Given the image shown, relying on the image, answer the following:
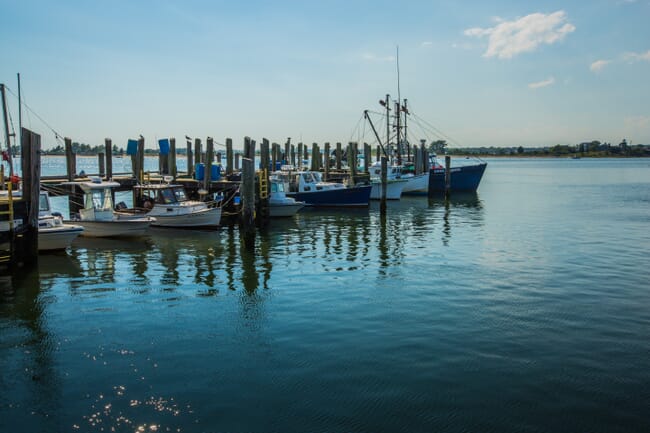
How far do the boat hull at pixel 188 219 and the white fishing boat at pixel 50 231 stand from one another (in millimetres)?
6168

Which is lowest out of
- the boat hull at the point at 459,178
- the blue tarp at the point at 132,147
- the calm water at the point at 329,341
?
the calm water at the point at 329,341

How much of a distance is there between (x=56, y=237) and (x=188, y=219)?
7.48 metres

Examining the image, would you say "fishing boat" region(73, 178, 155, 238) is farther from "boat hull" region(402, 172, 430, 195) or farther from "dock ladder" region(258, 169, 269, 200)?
"boat hull" region(402, 172, 430, 195)

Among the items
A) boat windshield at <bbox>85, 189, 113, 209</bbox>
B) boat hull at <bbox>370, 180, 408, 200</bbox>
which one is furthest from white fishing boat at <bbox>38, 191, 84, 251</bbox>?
boat hull at <bbox>370, 180, 408, 200</bbox>

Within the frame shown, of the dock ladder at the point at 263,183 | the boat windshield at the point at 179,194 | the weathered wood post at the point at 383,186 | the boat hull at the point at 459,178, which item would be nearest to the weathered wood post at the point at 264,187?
the dock ladder at the point at 263,183

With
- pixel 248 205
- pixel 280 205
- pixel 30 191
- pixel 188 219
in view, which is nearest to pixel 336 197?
pixel 280 205

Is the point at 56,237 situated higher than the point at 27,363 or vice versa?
the point at 56,237

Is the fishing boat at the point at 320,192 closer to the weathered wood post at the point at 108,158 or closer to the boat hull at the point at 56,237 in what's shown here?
the weathered wood post at the point at 108,158

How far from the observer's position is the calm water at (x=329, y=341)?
729 centimetres

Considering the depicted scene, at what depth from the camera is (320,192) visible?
36875 millimetres

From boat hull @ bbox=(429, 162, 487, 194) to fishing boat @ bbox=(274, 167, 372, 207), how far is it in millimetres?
15741

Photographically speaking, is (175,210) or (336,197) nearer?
(175,210)

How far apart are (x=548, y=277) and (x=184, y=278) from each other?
440 inches

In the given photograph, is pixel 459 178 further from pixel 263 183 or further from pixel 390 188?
pixel 263 183
